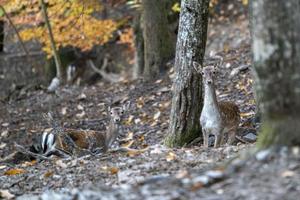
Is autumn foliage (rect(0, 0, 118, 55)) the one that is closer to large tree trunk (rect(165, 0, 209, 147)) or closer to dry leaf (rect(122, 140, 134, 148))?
dry leaf (rect(122, 140, 134, 148))

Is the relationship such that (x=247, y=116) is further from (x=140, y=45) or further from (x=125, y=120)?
(x=140, y=45)

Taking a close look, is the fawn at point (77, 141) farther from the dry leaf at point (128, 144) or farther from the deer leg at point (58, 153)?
the dry leaf at point (128, 144)

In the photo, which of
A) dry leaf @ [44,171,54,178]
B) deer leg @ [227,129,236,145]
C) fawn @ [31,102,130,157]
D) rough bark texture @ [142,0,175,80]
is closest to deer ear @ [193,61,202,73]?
deer leg @ [227,129,236,145]

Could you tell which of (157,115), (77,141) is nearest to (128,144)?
(77,141)

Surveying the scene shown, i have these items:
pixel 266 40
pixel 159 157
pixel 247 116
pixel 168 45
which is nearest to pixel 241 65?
pixel 168 45

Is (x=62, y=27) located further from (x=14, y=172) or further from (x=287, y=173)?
(x=287, y=173)

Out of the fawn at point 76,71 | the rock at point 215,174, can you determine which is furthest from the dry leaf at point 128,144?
the fawn at point 76,71

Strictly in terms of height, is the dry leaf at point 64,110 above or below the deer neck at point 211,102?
below

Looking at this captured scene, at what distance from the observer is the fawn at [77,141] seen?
385 inches

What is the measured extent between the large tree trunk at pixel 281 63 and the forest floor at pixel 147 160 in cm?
26

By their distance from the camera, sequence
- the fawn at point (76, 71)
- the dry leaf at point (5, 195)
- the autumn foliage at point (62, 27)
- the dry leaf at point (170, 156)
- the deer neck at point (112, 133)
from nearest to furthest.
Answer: the dry leaf at point (5, 195) → the dry leaf at point (170, 156) → the deer neck at point (112, 133) → the autumn foliage at point (62, 27) → the fawn at point (76, 71)

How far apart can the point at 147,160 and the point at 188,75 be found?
87.1 inches

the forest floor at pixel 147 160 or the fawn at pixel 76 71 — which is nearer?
the forest floor at pixel 147 160

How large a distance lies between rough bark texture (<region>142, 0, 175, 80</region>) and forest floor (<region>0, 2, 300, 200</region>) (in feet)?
1.70
